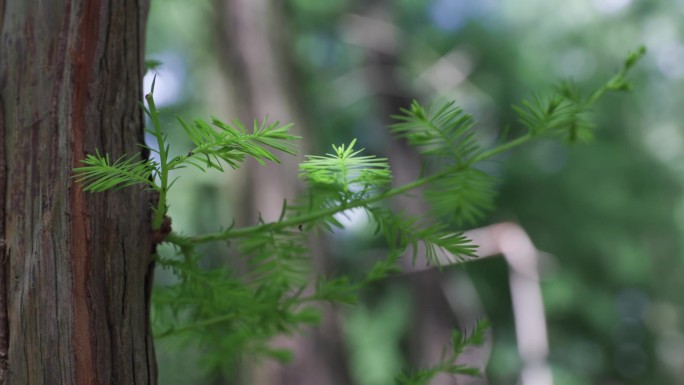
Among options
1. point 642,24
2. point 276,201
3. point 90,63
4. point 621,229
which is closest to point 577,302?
point 621,229

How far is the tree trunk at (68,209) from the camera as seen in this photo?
0.69 meters

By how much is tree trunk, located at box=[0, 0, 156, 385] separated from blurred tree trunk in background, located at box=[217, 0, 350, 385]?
9.72 ft

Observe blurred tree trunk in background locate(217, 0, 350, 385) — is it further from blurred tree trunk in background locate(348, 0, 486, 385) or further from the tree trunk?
the tree trunk

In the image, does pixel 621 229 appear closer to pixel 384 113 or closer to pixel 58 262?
pixel 384 113

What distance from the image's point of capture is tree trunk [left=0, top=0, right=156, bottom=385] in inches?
27.1

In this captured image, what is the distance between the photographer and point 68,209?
705 millimetres

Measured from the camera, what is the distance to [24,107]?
0.75m

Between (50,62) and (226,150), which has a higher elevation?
(50,62)

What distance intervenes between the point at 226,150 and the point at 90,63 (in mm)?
210

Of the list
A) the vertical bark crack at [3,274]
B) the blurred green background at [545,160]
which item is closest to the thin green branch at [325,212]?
the vertical bark crack at [3,274]

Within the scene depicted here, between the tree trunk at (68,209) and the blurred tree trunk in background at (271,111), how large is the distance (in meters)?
2.96

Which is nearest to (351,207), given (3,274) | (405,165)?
(3,274)

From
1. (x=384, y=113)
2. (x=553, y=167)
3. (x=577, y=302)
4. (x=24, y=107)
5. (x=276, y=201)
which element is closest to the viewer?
(x=24, y=107)

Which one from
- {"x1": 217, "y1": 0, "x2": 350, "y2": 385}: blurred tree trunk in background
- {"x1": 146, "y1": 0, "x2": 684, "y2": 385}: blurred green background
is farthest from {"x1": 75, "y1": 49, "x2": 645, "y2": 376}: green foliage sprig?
{"x1": 146, "y1": 0, "x2": 684, "y2": 385}: blurred green background
